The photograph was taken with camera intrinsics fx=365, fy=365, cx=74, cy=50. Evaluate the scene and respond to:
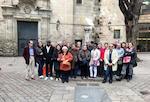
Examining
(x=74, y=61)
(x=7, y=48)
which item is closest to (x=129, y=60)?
(x=74, y=61)

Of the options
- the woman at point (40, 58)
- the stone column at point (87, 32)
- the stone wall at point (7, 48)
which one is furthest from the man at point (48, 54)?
the stone column at point (87, 32)

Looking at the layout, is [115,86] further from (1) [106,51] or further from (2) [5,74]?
(2) [5,74]

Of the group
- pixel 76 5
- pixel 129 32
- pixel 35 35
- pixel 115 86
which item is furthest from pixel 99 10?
pixel 115 86

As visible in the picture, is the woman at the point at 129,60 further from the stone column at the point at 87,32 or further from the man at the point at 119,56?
the stone column at the point at 87,32

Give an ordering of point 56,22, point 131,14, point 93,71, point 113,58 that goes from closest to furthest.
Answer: point 113,58 → point 93,71 → point 131,14 → point 56,22

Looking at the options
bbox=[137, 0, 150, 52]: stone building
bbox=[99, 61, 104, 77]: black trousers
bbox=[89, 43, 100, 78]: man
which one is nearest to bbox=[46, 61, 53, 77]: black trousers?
bbox=[89, 43, 100, 78]: man

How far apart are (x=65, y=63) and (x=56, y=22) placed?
16.5 metres

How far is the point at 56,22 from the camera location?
99.7ft

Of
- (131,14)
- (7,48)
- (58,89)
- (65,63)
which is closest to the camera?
(58,89)

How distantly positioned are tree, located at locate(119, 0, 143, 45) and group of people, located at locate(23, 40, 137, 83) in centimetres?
886

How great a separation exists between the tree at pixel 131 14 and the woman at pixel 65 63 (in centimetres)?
1016

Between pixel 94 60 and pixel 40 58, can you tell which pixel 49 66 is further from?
pixel 94 60

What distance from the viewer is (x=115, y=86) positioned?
44.1 ft

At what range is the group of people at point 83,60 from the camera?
47.4 feet
